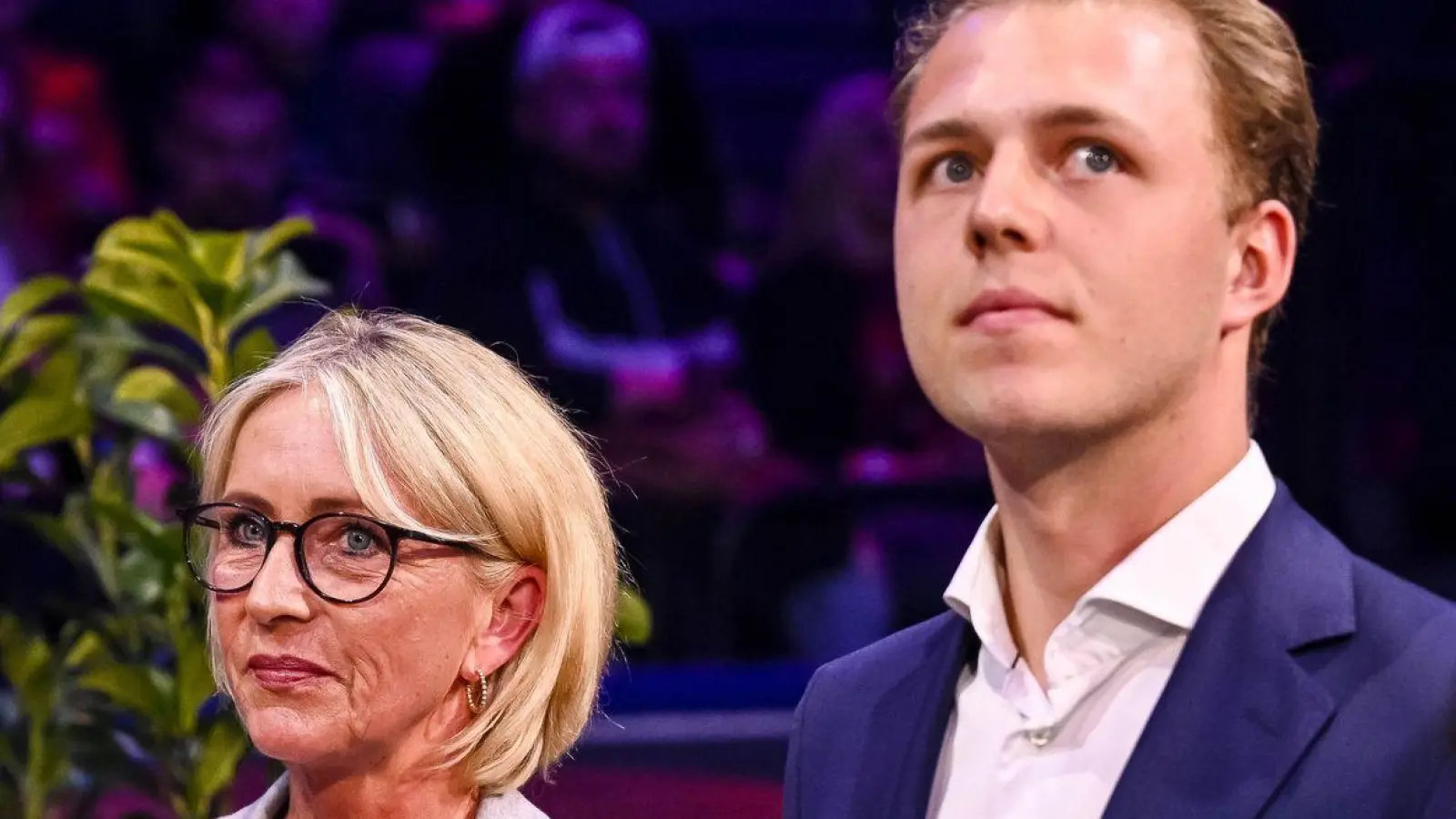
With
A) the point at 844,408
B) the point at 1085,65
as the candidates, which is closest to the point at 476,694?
the point at 1085,65

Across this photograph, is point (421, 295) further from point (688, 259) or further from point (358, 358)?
point (358, 358)

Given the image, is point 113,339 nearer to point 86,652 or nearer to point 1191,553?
point 86,652

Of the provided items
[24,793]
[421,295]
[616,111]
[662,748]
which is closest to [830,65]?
[616,111]

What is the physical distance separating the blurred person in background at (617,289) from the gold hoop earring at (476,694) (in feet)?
6.74

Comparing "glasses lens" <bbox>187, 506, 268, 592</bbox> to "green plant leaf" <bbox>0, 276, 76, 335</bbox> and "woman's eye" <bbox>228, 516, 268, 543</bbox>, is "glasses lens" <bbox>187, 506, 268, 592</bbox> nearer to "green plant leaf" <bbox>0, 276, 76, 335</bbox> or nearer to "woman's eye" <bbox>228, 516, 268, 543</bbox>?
"woman's eye" <bbox>228, 516, 268, 543</bbox>

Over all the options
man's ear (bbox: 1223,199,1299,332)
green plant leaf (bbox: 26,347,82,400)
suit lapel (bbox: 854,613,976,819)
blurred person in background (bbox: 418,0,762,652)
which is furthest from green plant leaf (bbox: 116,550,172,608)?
blurred person in background (bbox: 418,0,762,652)

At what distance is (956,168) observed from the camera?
1.49m

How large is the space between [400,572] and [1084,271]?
616mm

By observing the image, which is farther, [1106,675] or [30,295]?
[30,295]

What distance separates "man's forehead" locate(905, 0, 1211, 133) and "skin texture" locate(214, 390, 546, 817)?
580 mm

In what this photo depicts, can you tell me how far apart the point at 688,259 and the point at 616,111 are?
36 cm

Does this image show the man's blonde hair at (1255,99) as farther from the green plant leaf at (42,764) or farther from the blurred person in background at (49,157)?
the blurred person in background at (49,157)

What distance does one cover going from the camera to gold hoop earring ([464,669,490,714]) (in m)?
1.56

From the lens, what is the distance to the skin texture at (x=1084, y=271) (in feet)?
4.55
